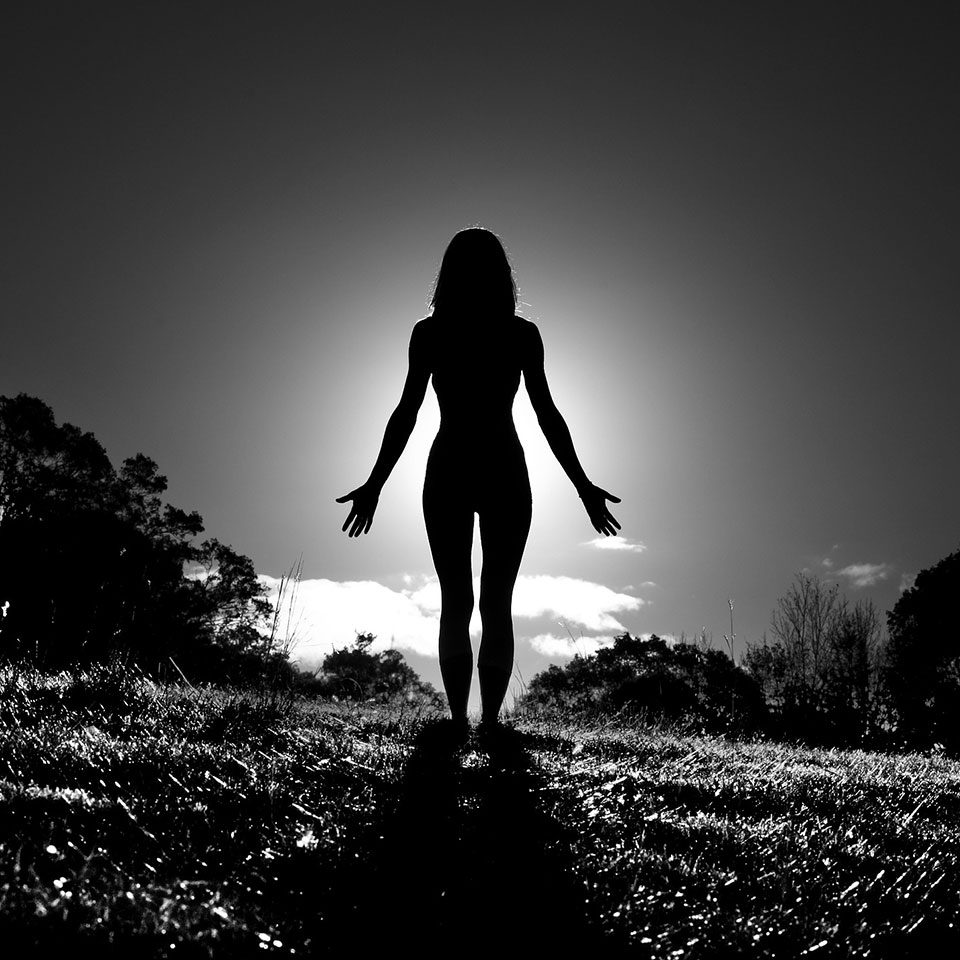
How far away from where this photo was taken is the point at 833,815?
2.23 meters

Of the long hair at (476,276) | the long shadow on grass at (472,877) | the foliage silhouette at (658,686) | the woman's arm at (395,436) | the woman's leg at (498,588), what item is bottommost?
the foliage silhouette at (658,686)

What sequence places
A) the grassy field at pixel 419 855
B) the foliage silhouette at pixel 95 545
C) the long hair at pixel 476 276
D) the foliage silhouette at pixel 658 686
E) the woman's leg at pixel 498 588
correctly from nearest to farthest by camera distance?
the grassy field at pixel 419 855 < the woman's leg at pixel 498 588 < the long hair at pixel 476 276 < the foliage silhouette at pixel 658 686 < the foliage silhouette at pixel 95 545

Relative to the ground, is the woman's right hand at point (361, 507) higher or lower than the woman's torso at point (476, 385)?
lower

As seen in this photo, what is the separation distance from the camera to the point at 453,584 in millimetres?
3668

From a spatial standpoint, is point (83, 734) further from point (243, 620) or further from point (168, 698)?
point (243, 620)

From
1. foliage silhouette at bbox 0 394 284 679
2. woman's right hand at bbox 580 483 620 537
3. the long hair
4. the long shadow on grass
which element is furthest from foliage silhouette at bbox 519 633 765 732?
foliage silhouette at bbox 0 394 284 679

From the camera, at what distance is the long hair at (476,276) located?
4.06 meters

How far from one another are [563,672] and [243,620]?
14.4 m

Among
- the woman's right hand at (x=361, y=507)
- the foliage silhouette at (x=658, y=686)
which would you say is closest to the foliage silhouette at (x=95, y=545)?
the foliage silhouette at (x=658, y=686)

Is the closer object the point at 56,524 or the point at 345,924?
the point at 345,924

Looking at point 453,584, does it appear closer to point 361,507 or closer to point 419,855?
point 361,507

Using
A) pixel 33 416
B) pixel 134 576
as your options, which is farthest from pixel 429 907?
pixel 33 416

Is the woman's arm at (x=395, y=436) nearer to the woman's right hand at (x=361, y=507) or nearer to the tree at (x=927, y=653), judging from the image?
the woman's right hand at (x=361, y=507)

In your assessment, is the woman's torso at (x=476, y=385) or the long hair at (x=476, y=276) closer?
the woman's torso at (x=476, y=385)
